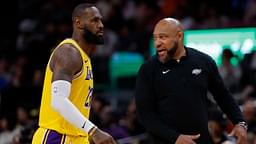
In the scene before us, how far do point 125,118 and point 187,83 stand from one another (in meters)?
4.40

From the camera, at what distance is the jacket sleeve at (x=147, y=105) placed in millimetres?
6289

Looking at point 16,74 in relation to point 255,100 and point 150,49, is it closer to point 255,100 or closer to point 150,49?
Answer: point 150,49

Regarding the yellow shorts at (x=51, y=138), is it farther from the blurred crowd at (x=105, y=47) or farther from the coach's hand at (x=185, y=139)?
the blurred crowd at (x=105, y=47)

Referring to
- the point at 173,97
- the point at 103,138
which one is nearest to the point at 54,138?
the point at 103,138

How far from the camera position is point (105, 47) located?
14.2 meters

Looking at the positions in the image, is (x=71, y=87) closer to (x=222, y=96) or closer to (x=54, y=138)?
(x=54, y=138)

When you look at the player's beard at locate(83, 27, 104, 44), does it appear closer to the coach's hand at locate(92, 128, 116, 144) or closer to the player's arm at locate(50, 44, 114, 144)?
the player's arm at locate(50, 44, 114, 144)

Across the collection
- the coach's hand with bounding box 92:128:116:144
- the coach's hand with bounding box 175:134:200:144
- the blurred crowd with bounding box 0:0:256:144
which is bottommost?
the blurred crowd with bounding box 0:0:256:144

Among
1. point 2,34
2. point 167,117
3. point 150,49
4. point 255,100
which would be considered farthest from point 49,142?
point 2,34

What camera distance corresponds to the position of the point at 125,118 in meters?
10.7

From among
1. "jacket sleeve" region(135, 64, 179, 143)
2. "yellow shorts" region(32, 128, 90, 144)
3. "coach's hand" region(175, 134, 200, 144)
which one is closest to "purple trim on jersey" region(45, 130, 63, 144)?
"yellow shorts" region(32, 128, 90, 144)

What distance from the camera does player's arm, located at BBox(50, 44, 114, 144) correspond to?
5711 mm

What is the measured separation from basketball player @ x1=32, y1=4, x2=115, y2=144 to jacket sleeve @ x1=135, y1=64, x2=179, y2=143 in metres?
0.45

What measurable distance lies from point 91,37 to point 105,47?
7.99 m
